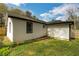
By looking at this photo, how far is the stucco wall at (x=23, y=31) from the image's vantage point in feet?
9.11

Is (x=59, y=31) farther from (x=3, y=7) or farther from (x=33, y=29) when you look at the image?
(x=3, y=7)

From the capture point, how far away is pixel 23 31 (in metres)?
2.84

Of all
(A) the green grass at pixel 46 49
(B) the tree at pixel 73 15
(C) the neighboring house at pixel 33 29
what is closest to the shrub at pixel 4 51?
(A) the green grass at pixel 46 49

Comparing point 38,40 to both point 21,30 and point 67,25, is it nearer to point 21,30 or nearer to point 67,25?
point 21,30

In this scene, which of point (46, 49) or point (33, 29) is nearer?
point (46, 49)

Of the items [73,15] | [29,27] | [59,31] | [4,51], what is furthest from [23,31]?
[73,15]

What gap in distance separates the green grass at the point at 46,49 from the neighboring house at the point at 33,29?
0.10 meters

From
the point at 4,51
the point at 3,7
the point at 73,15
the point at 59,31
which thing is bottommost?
the point at 4,51

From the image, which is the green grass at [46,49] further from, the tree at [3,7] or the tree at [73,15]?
the tree at [3,7]

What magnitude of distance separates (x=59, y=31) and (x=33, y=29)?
1.41ft

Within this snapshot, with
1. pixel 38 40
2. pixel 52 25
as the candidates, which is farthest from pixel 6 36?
pixel 52 25

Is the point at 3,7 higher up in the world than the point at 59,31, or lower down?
higher up

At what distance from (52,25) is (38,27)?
231 millimetres

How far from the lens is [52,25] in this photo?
2.86 metres
